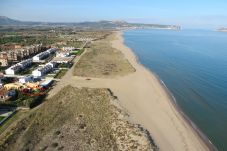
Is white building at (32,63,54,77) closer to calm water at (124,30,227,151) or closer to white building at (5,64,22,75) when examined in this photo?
white building at (5,64,22,75)

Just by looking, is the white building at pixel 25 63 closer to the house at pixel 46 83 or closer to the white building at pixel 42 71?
the white building at pixel 42 71

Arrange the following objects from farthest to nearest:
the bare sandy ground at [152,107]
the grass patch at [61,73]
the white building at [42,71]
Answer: the grass patch at [61,73] < the white building at [42,71] < the bare sandy ground at [152,107]

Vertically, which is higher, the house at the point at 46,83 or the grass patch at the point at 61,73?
the house at the point at 46,83

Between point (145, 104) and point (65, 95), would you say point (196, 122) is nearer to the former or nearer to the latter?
point (145, 104)

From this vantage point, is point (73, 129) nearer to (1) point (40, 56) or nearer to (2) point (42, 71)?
(2) point (42, 71)

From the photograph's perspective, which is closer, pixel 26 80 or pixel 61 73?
pixel 26 80

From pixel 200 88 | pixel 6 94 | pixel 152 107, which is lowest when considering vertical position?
pixel 200 88

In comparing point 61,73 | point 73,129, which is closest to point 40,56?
point 61,73

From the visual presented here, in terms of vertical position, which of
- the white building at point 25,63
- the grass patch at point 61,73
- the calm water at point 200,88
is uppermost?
the white building at point 25,63

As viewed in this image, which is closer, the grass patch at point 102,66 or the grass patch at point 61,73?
the grass patch at point 61,73

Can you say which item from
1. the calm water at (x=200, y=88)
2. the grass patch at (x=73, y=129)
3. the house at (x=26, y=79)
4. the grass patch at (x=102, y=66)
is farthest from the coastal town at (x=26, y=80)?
the calm water at (x=200, y=88)
